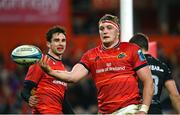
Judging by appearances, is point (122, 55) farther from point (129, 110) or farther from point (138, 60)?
point (129, 110)

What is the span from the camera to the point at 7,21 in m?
15.6

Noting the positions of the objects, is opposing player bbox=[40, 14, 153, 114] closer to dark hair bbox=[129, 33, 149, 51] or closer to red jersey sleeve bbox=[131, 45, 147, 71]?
red jersey sleeve bbox=[131, 45, 147, 71]

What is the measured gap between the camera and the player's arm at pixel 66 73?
25.7 ft

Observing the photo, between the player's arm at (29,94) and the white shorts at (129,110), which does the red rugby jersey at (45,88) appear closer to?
the player's arm at (29,94)

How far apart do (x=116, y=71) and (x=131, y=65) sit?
19 centimetres

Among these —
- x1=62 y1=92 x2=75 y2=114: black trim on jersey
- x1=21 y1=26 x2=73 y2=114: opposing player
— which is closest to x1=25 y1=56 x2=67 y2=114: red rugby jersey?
x1=21 y1=26 x2=73 y2=114: opposing player

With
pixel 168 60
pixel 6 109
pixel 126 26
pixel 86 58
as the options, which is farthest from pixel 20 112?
pixel 86 58

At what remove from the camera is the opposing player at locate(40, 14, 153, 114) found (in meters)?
8.08

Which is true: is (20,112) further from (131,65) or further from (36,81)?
(131,65)

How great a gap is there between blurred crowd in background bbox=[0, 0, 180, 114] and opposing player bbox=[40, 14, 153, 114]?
400cm

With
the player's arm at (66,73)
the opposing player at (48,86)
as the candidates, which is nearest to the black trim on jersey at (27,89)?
the opposing player at (48,86)

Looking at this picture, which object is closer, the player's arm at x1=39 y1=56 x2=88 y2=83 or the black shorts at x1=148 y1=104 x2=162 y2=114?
the player's arm at x1=39 y1=56 x2=88 y2=83

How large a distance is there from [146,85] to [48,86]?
180cm

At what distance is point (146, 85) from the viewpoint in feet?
26.2
